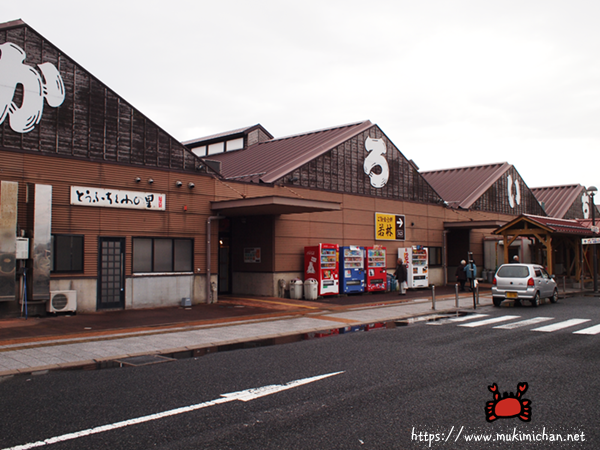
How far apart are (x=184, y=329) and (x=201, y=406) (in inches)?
300

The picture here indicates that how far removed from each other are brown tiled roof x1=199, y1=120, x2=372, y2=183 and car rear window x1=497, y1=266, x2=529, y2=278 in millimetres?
9847

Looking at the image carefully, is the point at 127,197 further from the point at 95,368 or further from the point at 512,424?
the point at 512,424

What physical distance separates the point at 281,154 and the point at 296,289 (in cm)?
879

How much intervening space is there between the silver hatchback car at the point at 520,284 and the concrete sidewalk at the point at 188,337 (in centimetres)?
145

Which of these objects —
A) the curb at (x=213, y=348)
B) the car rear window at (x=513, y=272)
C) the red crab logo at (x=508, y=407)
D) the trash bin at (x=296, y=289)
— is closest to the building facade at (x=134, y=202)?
the trash bin at (x=296, y=289)

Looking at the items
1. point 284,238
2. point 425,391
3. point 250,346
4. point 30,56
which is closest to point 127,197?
point 30,56

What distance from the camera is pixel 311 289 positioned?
72.9 feet

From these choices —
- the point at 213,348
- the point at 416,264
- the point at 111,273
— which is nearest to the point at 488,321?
the point at 213,348

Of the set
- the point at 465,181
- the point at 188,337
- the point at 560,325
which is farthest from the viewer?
the point at 465,181

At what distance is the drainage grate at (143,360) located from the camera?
991cm

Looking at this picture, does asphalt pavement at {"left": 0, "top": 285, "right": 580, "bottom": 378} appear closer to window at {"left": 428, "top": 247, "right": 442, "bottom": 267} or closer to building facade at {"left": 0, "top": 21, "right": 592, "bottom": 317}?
building facade at {"left": 0, "top": 21, "right": 592, "bottom": 317}

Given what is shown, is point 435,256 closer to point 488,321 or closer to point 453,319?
point 453,319

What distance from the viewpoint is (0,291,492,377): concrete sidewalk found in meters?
10.1

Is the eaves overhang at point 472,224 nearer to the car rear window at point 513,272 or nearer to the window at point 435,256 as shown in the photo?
the window at point 435,256
